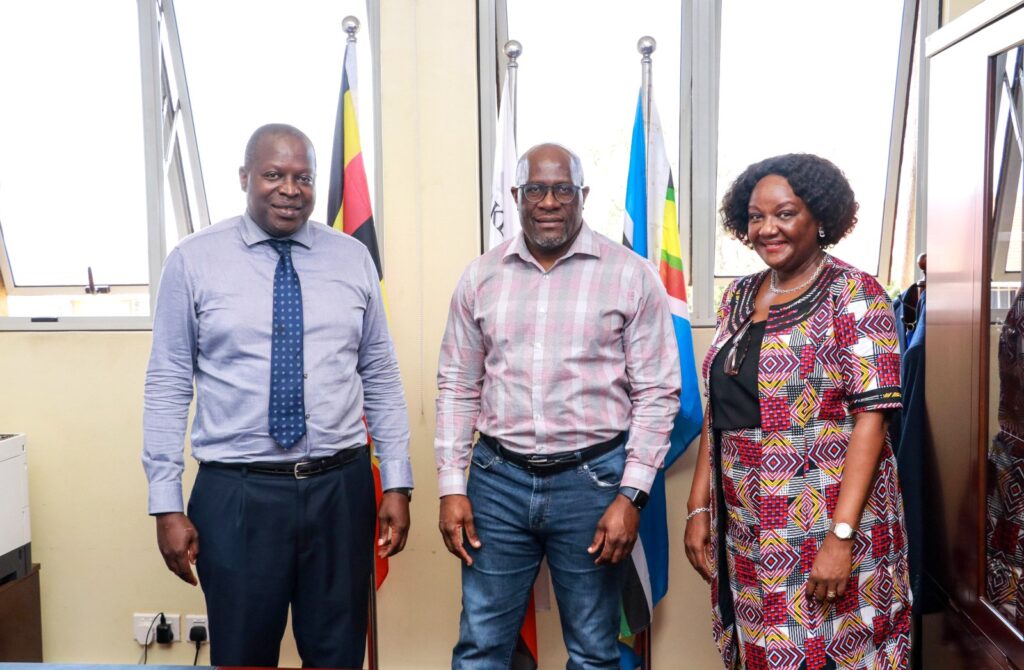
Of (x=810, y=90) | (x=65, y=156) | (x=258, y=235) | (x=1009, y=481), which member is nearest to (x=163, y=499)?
(x=258, y=235)

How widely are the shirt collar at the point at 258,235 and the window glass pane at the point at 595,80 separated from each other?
120 cm

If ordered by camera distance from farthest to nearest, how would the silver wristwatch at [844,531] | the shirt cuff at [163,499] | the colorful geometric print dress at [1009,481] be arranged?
1. the shirt cuff at [163,499]
2. the silver wristwatch at [844,531]
3. the colorful geometric print dress at [1009,481]

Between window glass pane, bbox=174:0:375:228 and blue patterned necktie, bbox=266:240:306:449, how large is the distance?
126 centimetres

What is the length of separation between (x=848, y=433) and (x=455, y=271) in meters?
1.44

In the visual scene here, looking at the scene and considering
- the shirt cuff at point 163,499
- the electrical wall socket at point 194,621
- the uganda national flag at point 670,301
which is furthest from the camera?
the electrical wall socket at point 194,621

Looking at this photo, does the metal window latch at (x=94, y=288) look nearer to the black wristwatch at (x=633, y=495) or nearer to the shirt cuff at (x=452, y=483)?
the shirt cuff at (x=452, y=483)

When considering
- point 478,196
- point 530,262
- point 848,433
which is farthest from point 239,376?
point 848,433

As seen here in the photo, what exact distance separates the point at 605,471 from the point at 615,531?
0.46 ft

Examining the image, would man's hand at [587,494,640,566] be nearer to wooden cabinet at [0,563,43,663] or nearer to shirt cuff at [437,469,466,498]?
shirt cuff at [437,469,466,498]

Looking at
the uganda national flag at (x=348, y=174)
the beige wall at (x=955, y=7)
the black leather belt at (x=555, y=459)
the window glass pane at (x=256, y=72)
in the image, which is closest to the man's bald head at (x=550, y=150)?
the black leather belt at (x=555, y=459)

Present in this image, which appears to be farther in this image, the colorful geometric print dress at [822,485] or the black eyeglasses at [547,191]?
the black eyeglasses at [547,191]

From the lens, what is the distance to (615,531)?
1.82 m

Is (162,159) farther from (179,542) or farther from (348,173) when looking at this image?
(179,542)

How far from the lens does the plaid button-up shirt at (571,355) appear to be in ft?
6.15
